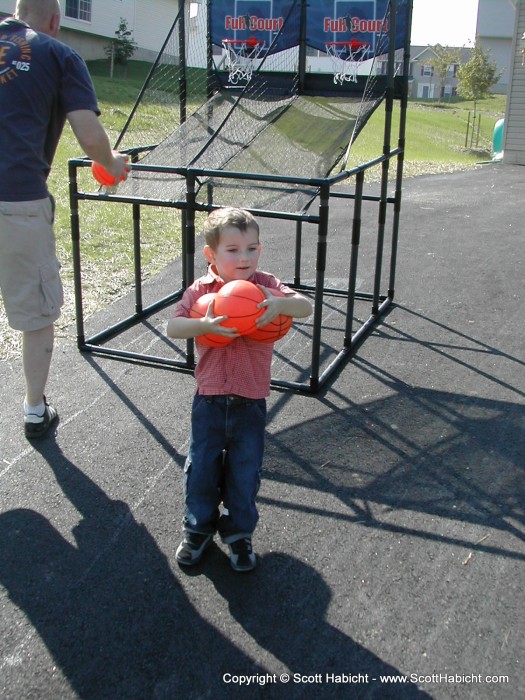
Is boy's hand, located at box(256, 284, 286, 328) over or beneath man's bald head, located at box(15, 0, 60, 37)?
beneath

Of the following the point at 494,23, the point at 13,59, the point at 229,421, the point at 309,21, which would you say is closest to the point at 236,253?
the point at 229,421

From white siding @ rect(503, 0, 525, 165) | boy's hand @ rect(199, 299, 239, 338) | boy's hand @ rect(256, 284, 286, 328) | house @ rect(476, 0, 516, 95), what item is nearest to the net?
boy's hand @ rect(256, 284, 286, 328)

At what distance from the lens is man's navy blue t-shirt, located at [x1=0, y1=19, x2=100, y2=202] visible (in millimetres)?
3514

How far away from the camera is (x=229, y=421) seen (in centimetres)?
300

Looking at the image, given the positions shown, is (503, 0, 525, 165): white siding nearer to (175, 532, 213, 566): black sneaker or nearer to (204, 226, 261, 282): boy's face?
(204, 226, 261, 282): boy's face

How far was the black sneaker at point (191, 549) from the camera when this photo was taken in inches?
119

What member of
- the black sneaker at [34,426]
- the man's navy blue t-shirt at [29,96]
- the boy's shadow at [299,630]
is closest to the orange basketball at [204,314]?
the boy's shadow at [299,630]

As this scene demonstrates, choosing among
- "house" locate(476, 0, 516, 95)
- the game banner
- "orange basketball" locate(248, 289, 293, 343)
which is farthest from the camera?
"house" locate(476, 0, 516, 95)

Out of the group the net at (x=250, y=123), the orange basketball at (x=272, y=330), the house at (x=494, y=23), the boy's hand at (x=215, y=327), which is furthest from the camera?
the house at (x=494, y=23)

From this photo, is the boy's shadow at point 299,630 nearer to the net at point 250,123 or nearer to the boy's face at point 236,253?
the boy's face at point 236,253

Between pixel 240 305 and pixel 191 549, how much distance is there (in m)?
1.04

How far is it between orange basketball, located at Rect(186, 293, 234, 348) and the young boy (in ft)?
0.20

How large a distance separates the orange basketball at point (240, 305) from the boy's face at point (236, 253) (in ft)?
0.37

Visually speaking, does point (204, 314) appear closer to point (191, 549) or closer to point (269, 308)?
point (269, 308)
